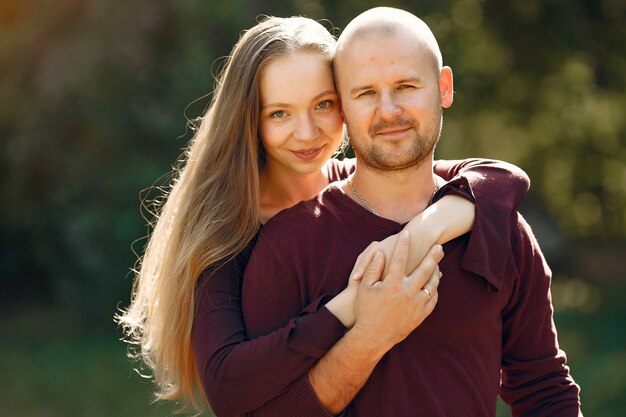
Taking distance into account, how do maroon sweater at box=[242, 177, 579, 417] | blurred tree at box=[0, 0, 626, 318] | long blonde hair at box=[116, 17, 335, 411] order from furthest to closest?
1. blurred tree at box=[0, 0, 626, 318]
2. long blonde hair at box=[116, 17, 335, 411]
3. maroon sweater at box=[242, 177, 579, 417]

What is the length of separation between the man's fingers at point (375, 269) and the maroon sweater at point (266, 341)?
0.44 ft

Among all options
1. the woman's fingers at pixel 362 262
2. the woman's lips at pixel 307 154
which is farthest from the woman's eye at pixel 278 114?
the woman's fingers at pixel 362 262

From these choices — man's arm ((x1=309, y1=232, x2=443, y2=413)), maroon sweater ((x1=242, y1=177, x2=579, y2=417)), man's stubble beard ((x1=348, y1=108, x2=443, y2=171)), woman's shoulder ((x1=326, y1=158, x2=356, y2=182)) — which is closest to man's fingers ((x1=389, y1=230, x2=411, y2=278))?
man's arm ((x1=309, y1=232, x2=443, y2=413))

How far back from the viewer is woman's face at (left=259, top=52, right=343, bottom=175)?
3012mm

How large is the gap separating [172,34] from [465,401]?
276 inches

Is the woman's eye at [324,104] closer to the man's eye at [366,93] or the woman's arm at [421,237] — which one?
the man's eye at [366,93]

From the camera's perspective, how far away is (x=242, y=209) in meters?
2.98

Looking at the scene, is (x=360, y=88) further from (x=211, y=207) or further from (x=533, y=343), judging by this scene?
(x=533, y=343)

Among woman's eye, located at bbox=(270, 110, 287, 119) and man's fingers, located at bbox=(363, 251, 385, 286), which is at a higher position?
woman's eye, located at bbox=(270, 110, 287, 119)

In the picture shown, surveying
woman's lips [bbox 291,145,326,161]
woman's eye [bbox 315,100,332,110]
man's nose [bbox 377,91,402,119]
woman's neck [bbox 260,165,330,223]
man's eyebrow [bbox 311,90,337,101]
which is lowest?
woman's neck [bbox 260,165,330,223]

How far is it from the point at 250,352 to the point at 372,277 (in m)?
0.39

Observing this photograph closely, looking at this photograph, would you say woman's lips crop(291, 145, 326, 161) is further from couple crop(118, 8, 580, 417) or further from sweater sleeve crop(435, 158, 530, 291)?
sweater sleeve crop(435, 158, 530, 291)

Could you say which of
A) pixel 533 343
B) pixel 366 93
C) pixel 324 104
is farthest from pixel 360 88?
pixel 533 343

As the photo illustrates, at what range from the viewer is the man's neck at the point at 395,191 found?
8.86ft
